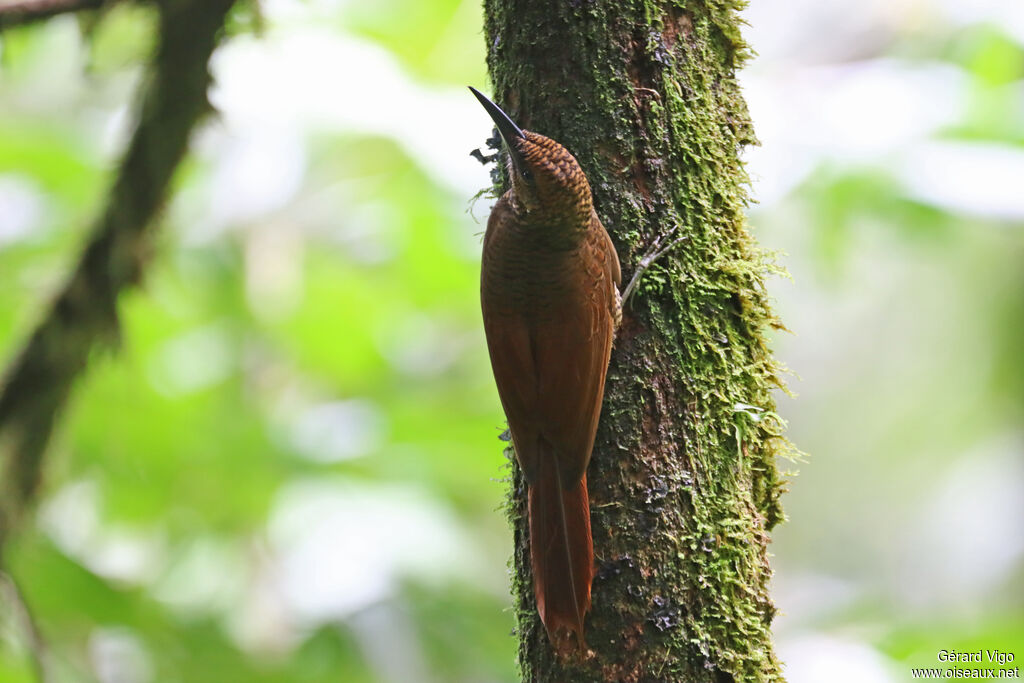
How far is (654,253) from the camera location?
1924mm

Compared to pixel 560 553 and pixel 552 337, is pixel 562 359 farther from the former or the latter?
pixel 560 553

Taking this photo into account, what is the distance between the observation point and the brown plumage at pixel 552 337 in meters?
1.75

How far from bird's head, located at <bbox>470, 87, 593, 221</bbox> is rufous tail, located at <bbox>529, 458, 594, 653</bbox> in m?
0.57

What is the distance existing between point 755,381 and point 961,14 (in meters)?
2.95

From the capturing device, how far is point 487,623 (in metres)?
3.99

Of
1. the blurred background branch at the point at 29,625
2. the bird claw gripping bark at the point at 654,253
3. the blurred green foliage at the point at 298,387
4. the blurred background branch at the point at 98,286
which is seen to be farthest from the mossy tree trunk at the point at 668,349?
the blurred background branch at the point at 29,625

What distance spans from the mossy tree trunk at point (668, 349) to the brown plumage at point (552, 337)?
5cm

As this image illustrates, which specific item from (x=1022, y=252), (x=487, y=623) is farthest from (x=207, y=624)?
(x=1022, y=252)

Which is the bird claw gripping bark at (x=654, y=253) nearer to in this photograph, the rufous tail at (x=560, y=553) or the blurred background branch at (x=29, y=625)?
the rufous tail at (x=560, y=553)

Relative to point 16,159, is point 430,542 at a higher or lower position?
lower

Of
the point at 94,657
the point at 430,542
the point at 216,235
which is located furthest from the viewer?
the point at 216,235

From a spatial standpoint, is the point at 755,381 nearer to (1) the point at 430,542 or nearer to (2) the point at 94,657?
(1) the point at 430,542

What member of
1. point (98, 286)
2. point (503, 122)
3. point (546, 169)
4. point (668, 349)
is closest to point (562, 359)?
point (668, 349)

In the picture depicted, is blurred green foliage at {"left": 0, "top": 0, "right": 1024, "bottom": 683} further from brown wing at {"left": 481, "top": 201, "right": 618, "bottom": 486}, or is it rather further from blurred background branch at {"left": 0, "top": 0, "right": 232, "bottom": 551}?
brown wing at {"left": 481, "top": 201, "right": 618, "bottom": 486}
